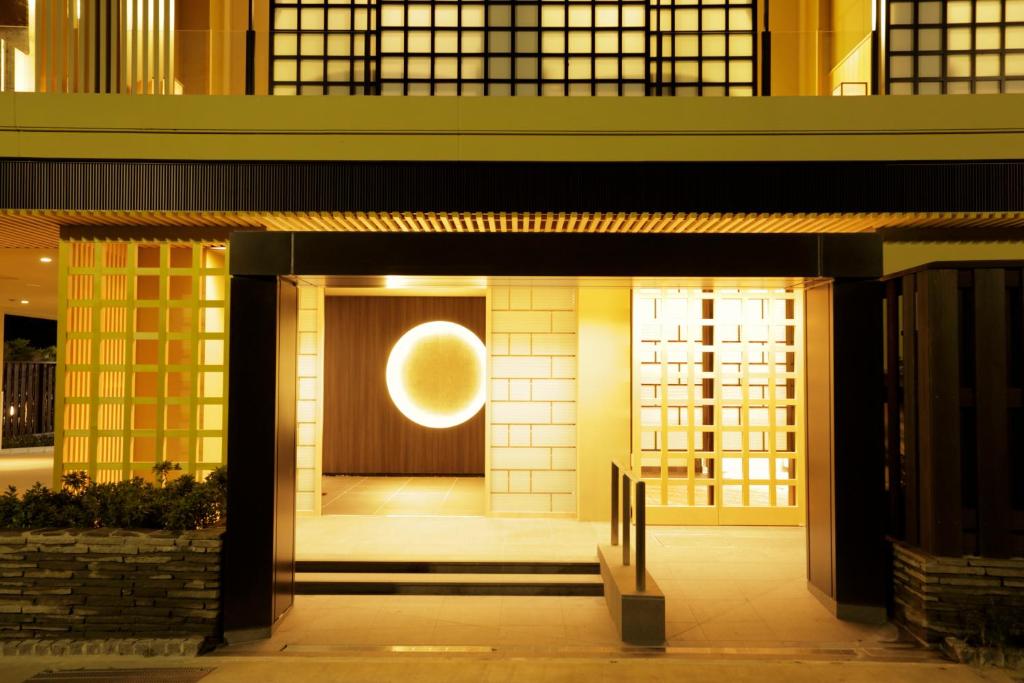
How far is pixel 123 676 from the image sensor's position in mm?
4512

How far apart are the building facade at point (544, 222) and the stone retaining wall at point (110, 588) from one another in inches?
8.5

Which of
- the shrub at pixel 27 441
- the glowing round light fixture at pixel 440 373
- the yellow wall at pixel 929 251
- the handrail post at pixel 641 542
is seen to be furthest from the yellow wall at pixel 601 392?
the shrub at pixel 27 441

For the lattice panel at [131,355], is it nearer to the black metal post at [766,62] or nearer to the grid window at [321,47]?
the grid window at [321,47]

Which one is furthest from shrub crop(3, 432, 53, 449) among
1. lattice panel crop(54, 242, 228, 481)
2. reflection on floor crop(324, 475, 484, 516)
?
lattice panel crop(54, 242, 228, 481)

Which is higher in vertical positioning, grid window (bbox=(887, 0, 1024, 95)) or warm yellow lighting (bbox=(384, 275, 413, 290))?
grid window (bbox=(887, 0, 1024, 95))

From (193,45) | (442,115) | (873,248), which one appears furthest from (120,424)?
(873,248)

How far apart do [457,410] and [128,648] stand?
5.77 meters

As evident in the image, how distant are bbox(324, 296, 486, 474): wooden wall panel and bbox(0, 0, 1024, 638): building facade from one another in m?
2.90

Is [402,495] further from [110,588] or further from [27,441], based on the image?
[27,441]

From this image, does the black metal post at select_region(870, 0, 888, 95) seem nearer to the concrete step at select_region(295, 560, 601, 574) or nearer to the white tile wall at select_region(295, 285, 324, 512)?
the concrete step at select_region(295, 560, 601, 574)

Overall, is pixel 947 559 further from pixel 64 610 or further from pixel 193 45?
pixel 193 45

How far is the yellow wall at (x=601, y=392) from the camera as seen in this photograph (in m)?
8.27

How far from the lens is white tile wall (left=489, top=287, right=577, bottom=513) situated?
8469 millimetres

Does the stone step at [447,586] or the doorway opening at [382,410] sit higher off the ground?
the doorway opening at [382,410]
